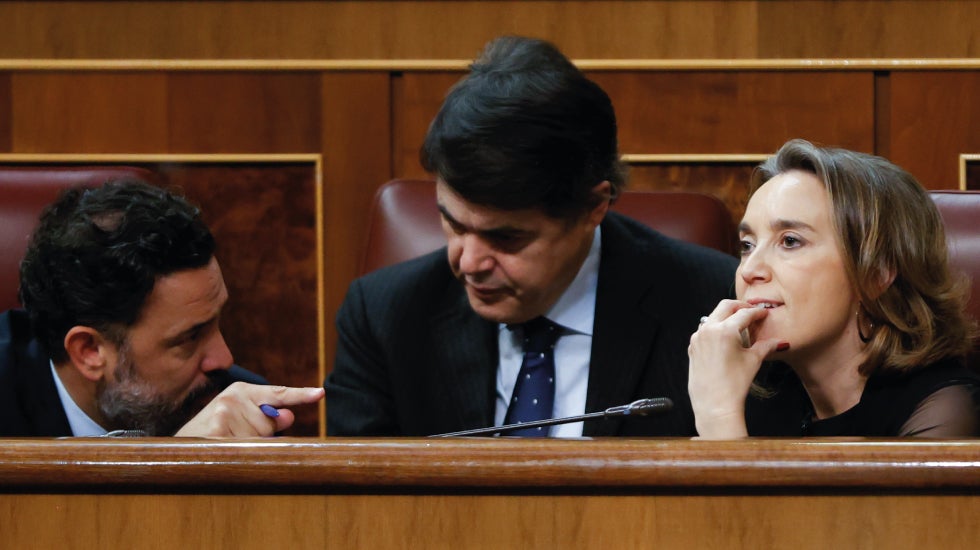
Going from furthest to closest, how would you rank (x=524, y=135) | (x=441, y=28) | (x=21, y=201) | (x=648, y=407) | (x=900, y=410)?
(x=441, y=28)
(x=21, y=201)
(x=524, y=135)
(x=900, y=410)
(x=648, y=407)

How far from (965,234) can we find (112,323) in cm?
79

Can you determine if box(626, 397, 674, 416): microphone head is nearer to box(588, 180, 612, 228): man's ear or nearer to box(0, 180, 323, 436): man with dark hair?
box(588, 180, 612, 228): man's ear

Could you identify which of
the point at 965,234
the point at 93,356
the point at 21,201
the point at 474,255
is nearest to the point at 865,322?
the point at 965,234

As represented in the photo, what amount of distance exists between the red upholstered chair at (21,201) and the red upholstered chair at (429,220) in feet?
0.91

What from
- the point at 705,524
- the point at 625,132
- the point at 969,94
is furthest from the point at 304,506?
the point at 969,94

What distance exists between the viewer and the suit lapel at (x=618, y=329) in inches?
42.5

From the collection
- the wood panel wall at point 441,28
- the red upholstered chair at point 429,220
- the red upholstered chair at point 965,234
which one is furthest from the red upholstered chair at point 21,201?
the wood panel wall at point 441,28

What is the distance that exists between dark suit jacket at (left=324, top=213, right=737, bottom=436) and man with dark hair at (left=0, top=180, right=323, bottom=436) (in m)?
0.14

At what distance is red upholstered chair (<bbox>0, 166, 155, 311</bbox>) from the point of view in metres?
1.22

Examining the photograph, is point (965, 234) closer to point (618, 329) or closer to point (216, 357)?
point (618, 329)

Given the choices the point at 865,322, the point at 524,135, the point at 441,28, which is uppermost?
the point at 441,28

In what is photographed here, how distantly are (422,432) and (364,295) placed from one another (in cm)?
14

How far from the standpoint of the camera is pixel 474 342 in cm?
113

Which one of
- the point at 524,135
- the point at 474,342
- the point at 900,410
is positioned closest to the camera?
the point at 900,410
